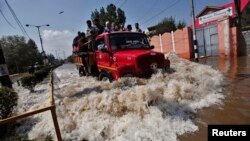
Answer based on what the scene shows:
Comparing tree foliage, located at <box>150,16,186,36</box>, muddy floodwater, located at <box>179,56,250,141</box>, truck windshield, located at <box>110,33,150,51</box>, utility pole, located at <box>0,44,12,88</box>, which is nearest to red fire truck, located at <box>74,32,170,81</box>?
truck windshield, located at <box>110,33,150,51</box>

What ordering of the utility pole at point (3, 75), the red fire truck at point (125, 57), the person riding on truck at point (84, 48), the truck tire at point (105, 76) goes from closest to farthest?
the red fire truck at point (125, 57), the utility pole at point (3, 75), the truck tire at point (105, 76), the person riding on truck at point (84, 48)

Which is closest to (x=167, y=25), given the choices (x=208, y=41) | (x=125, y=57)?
(x=208, y=41)

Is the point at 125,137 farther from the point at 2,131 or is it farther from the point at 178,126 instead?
the point at 2,131

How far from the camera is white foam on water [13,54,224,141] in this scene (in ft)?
14.0

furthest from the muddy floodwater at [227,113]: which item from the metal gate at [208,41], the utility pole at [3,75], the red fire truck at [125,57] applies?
the metal gate at [208,41]

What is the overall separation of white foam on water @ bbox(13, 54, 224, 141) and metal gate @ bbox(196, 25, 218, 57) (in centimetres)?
1198

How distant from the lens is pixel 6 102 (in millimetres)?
5648

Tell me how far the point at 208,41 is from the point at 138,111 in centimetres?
1543

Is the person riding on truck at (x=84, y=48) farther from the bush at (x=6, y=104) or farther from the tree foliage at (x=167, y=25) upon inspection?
the tree foliage at (x=167, y=25)

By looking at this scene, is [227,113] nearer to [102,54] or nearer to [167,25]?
[102,54]

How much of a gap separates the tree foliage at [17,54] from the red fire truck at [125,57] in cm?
5768

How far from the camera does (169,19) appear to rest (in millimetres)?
46406

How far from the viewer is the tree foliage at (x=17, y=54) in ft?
202

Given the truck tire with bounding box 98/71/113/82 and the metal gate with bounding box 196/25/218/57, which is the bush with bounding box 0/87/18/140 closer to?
the truck tire with bounding box 98/71/113/82
